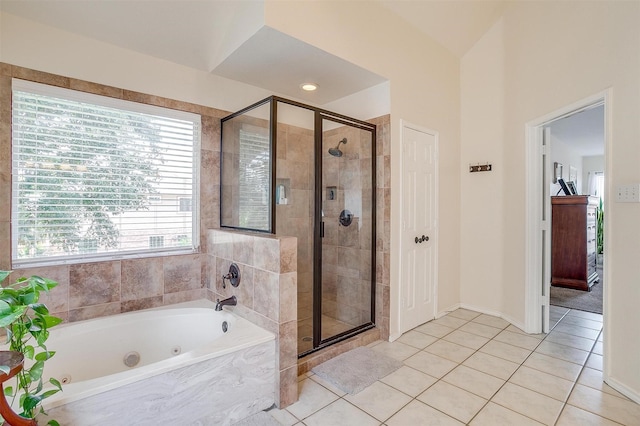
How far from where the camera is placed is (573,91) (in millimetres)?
2533

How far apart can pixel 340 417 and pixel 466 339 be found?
166cm

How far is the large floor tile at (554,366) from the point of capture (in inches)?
90.0

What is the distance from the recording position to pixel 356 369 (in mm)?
2354

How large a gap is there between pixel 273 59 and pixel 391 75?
1.12m

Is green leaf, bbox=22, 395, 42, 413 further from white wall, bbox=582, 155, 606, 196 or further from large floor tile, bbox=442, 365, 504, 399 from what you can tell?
white wall, bbox=582, 155, 606, 196

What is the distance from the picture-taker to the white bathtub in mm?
1381

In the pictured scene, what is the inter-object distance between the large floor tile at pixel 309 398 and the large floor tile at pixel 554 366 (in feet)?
5.37

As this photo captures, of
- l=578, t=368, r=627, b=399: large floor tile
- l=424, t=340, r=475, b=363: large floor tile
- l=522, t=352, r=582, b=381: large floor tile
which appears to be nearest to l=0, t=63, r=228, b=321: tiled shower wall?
l=424, t=340, r=475, b=363: large floor tile

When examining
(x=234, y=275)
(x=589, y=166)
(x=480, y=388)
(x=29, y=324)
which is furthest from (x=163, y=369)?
(x=589, y=166)

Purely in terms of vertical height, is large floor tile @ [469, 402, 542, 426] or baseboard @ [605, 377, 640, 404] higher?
baseboard @ [605, 377, 640, 404]

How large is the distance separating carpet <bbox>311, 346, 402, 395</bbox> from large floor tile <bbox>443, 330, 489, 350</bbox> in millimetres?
762

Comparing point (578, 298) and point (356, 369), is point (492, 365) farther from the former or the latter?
point (578, 298)

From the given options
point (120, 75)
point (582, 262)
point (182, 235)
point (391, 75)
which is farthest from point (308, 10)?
point (582, 262)

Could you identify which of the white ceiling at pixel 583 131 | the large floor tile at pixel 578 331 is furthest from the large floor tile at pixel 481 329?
Result: the white ceiling at pixel 583 131
